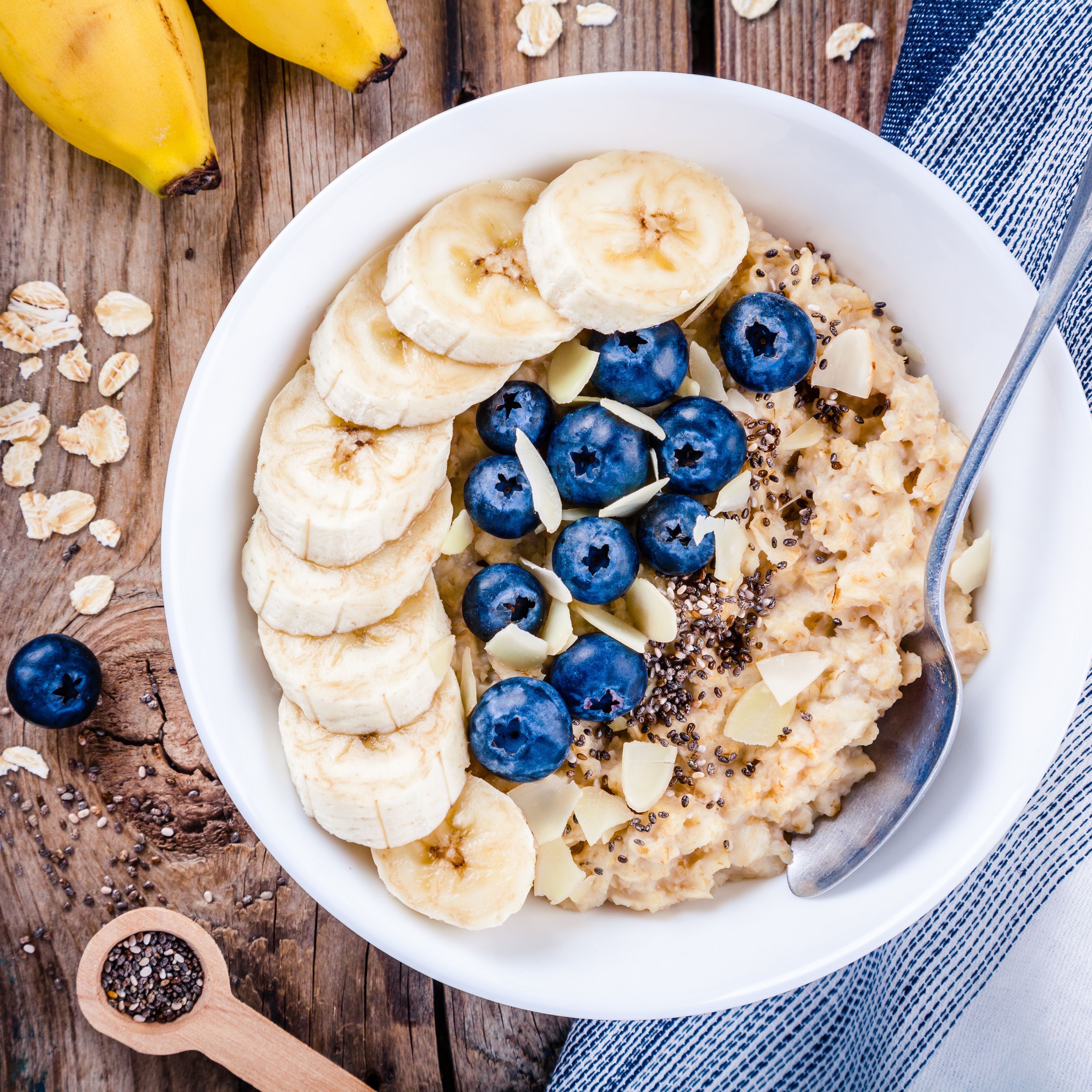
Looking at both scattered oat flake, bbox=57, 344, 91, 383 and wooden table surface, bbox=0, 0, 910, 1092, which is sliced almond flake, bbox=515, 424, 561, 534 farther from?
scattered oat flake, bbox=57, 344, 91, 383

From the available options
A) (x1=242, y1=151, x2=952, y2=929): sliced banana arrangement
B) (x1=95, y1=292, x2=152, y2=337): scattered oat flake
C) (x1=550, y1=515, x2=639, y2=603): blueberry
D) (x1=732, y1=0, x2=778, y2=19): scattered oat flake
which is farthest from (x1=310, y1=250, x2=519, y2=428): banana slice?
(x1=732, y1=0, x2=778, y2=19): scattered oat flake

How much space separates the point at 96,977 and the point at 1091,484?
1.73 meters

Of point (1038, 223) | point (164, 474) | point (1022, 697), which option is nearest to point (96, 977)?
point (164, 474)

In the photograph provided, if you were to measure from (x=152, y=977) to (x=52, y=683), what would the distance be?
0.53 m

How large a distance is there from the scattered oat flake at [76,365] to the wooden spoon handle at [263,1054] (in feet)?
3.55

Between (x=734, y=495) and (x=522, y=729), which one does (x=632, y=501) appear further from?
(x=522, y=729)

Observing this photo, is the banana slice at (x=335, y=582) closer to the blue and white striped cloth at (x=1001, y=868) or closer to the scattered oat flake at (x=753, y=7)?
the blue and white striped cloth at (x=1001, y=868)

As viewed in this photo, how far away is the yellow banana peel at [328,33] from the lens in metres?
1.46

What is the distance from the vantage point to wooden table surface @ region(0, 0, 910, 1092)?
163cm

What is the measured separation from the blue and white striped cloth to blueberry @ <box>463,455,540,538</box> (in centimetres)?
94

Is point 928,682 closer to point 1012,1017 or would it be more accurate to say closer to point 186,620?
point 1012,1017

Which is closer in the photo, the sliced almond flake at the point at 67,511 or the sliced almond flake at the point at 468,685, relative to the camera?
the sliced almond flake at the point at 468,685

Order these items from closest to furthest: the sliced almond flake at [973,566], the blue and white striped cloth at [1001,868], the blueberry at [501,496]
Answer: the blueberry at [501,496] → the sliced almond flake at [973,566] → the blue and white striped cloth at [1001,868]

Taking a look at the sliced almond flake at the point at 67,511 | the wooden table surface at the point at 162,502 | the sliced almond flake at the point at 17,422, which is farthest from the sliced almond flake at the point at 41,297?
the sliced almond flake at the point at 67,511
